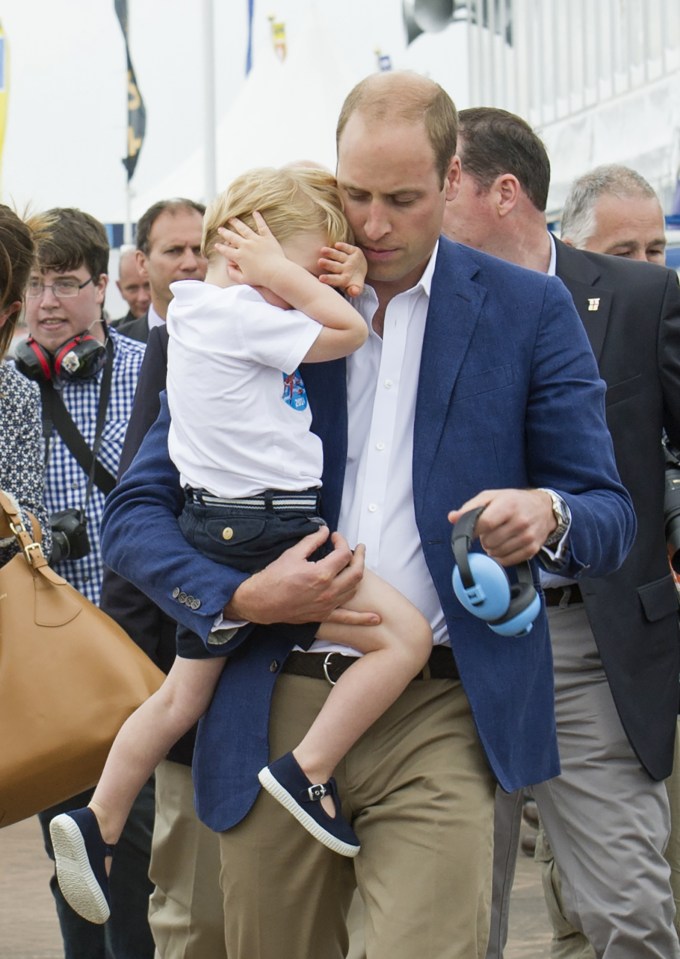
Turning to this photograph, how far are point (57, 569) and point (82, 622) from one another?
1.07 m

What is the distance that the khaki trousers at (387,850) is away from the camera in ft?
9.27

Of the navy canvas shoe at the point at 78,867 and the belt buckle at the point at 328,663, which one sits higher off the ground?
the belt buckle at the point at 328,663

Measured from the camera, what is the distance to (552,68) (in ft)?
43.8

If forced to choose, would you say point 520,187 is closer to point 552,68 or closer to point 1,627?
point 1,627

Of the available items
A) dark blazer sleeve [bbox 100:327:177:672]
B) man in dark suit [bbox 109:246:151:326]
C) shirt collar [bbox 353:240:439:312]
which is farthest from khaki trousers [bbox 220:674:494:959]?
man in dark suit [bbox 109:246:151:326]

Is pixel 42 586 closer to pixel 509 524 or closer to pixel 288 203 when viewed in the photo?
pixel 288 203

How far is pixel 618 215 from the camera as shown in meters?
5.25

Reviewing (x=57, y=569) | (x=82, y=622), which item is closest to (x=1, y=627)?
(x=82, y=622)

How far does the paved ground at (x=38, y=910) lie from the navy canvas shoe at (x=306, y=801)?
287 cm

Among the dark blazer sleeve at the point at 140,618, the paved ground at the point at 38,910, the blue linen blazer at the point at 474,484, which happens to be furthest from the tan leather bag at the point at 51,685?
the paved ground at the point at 38,910

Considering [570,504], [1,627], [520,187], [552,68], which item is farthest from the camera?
[552,68]

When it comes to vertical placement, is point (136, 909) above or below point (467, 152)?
below

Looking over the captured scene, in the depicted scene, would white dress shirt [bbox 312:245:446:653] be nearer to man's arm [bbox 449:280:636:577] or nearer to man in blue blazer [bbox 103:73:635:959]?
man in blue blazer [bbox 103:73:635:959]

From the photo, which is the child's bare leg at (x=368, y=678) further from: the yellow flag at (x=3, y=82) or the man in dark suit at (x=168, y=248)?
the yellow flag at (x=3, y=82)
